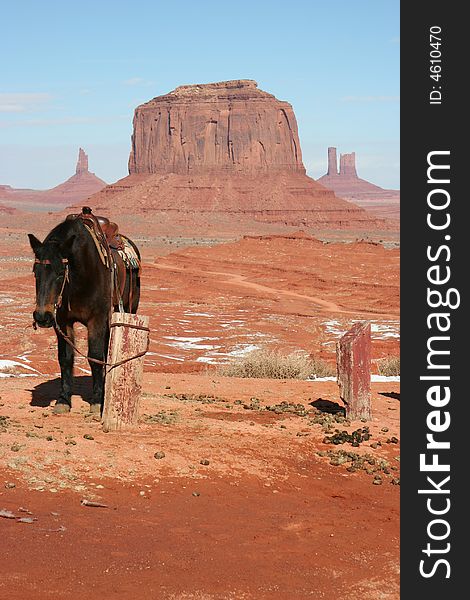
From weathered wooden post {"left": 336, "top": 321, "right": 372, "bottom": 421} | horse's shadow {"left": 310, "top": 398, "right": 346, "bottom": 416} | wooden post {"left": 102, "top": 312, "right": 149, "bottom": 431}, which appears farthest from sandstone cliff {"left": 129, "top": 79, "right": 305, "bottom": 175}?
wooden post {"left": 102, "top": 312, "right": 149, "bottom": 431}

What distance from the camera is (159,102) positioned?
162 meters

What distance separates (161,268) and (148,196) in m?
89.2

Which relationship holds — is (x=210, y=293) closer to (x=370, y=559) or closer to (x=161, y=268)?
(x=161, y=268)

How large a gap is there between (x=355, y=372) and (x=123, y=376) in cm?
305

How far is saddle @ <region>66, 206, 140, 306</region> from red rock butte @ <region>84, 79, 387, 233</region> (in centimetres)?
11044

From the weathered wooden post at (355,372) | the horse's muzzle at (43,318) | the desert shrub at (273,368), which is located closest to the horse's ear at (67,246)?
the horse's muzzle at (43,318)

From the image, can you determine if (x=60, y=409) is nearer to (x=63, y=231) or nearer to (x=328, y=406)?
(x=63, y=231)

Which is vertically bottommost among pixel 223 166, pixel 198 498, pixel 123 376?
pixel 198 498

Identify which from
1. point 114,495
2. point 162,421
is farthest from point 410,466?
point 162,421

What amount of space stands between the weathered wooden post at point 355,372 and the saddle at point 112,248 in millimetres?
2878

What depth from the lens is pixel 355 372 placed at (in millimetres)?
10969

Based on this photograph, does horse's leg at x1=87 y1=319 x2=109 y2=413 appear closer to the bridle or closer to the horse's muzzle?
the bridle

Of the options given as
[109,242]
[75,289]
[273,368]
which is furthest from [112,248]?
[273,368]

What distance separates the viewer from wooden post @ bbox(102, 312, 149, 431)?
31.3 ft
